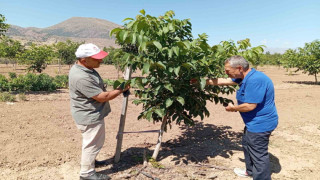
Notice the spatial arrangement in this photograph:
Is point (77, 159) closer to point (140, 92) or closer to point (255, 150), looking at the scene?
point (140, 92)

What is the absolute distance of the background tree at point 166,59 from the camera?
2152mm

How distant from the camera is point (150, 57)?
2504 millimetres

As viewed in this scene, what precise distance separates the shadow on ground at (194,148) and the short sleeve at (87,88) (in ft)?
4.63

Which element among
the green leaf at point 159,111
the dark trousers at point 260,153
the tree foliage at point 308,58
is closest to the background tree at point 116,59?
the green leaf at point 159,111

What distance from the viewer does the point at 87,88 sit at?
7.88ft

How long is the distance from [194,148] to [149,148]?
91 cm

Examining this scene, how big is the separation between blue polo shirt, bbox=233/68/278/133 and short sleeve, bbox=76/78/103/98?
1818 millimetres

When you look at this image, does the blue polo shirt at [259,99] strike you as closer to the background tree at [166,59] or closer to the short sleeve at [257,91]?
the short sleeve at [257,91]

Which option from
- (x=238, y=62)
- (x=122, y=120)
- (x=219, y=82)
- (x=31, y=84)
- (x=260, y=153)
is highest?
(x=238, y=62)

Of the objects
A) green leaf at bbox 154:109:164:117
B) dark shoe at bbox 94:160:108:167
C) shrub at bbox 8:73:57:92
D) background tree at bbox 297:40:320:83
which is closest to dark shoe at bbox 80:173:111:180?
dark shoe at bbox 94:160:108:167

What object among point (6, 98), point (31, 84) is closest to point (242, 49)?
point (6, 98)

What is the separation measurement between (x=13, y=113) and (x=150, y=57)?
5.32 metres

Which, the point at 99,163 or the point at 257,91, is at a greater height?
the point at 257,91

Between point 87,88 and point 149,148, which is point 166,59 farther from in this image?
point 149,148
